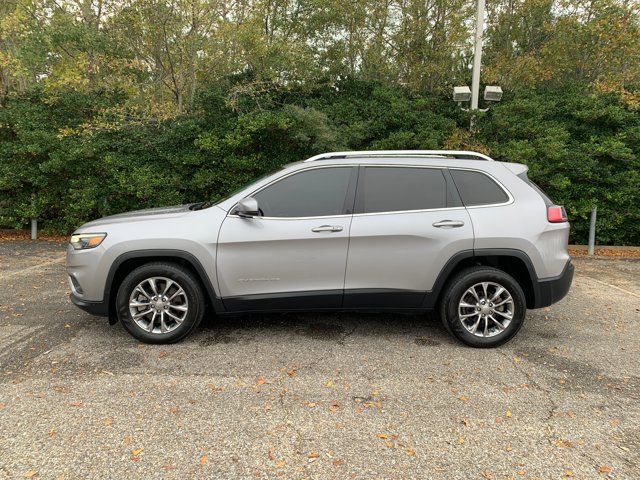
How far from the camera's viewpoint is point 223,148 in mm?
8469

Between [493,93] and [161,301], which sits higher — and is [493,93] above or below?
above

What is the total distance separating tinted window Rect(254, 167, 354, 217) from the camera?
12.9 feet

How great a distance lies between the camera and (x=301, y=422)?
2.80 meters

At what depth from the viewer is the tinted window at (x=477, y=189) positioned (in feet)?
13.1

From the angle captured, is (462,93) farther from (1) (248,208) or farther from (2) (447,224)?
(1) (248,208)

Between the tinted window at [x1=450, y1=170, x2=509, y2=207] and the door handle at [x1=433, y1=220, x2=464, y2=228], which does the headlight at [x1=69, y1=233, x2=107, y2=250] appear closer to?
the door handle at [x1=433, y1=220, x2=464, y2=228]

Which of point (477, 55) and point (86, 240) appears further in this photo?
point (477, 55)

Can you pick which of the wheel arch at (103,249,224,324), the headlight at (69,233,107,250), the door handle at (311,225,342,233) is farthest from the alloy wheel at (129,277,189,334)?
the door handle at (311,225,342,233)

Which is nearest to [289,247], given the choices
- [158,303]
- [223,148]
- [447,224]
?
[158,303]

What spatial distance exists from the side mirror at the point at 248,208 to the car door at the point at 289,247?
54 mm

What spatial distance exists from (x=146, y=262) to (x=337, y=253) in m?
1.74

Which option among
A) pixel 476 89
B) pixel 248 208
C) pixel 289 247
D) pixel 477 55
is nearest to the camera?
pixel 248 208

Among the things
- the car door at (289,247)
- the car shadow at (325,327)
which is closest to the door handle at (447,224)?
the car door at (289,247)

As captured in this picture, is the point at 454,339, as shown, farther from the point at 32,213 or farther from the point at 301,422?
the point at 32,213
